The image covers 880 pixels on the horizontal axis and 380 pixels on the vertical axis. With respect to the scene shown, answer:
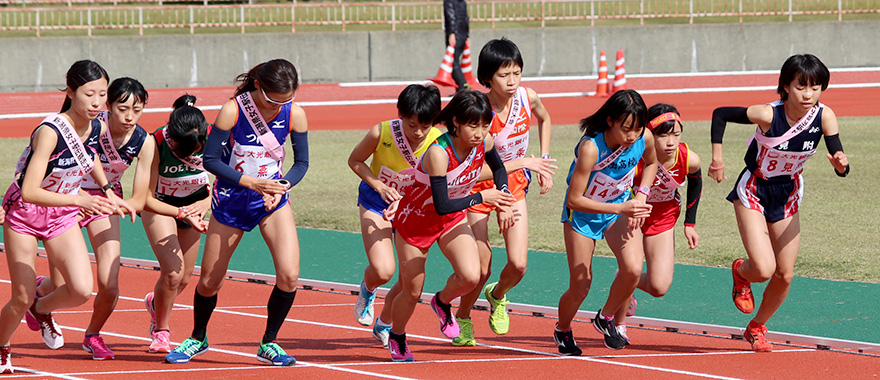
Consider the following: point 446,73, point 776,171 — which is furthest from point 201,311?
point 446,73

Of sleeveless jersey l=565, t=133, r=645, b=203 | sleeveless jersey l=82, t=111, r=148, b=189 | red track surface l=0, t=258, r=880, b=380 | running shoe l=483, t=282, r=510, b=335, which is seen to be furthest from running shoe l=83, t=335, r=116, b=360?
sleeveless jersey l=565, t=133, r=645, b=203

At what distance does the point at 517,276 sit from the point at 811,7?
3228 centimetres

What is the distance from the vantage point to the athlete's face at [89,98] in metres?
6.09

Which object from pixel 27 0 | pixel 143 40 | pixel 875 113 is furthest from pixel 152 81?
pixel 875 113

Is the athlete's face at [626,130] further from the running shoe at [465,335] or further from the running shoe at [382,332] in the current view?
the running shoe at [382,332]

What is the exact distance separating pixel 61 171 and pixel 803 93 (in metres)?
4.36

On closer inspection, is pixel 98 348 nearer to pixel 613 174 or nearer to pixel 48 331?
pixel 48 331

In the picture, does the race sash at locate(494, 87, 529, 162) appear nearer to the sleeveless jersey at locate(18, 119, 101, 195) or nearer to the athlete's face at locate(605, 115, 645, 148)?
the athlete's face at locate(605, 115, 645, 148)

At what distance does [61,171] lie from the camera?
615 cm

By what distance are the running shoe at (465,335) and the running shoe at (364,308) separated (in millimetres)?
688

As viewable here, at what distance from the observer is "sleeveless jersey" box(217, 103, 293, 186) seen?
6.32 meters

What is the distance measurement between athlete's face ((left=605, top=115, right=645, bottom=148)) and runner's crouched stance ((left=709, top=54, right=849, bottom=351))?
2.16ft

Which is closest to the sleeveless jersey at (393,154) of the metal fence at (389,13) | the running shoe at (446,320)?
the running shoe at (446,320)

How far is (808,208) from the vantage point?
12.7 m
